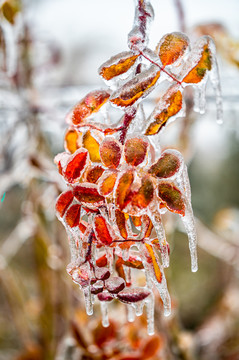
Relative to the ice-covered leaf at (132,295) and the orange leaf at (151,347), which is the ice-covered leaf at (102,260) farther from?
the orange leaf at (151,347)

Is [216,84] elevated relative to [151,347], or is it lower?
elevated

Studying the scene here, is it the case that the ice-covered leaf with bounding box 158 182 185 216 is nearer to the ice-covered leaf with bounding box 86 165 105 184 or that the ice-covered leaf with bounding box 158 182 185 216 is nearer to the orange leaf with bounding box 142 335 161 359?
the ice-covered leaf with bounding box 86 165 105 184

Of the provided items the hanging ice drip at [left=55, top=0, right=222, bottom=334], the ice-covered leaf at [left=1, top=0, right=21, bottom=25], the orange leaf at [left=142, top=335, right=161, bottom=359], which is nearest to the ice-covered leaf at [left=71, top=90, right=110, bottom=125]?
the hanging ice drip at [left=55, top=0, right=222, bottom=334]

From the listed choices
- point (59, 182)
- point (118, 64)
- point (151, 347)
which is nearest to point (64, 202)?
point (118, 64)

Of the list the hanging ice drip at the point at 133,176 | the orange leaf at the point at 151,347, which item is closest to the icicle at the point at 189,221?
the hanging ice drip at the point at 133,176

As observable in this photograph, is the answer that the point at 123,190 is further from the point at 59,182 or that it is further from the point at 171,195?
the point at 59,182
